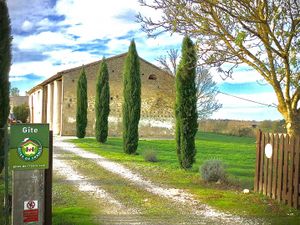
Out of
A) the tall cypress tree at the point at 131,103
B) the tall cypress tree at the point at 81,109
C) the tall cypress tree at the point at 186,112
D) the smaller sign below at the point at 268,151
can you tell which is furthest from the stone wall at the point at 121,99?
the smaller sign below at the point at 268,151

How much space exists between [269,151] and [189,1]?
175 inches

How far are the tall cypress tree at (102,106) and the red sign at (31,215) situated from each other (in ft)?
64.1

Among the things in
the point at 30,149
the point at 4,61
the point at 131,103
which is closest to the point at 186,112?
the point at 131,103

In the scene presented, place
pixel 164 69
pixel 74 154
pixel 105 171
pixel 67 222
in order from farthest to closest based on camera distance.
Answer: pixel 164 69
pixel 74 154
pixel 105 171
pixel 67 222

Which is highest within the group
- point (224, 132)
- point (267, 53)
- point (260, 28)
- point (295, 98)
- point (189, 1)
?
point (189, 1)

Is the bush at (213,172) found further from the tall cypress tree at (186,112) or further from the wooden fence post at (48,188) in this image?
the wooden fence post at (48,188)

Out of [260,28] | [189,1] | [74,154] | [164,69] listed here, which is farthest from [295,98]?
[164,69]

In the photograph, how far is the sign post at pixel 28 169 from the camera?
5.84m

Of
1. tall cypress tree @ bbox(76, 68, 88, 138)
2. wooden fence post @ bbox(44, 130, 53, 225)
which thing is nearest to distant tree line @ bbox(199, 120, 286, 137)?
tall cypress tree @ bbox(76, 68, 88, 138)

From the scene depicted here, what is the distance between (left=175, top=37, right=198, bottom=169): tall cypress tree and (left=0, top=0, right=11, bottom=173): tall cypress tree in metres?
6.58

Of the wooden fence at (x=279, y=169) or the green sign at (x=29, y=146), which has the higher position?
the green sign at (x=29, y=146)

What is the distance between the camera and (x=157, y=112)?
35.8 metres

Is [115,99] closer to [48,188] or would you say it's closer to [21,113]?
[21,113]

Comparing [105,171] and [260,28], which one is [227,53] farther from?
[105,171]
